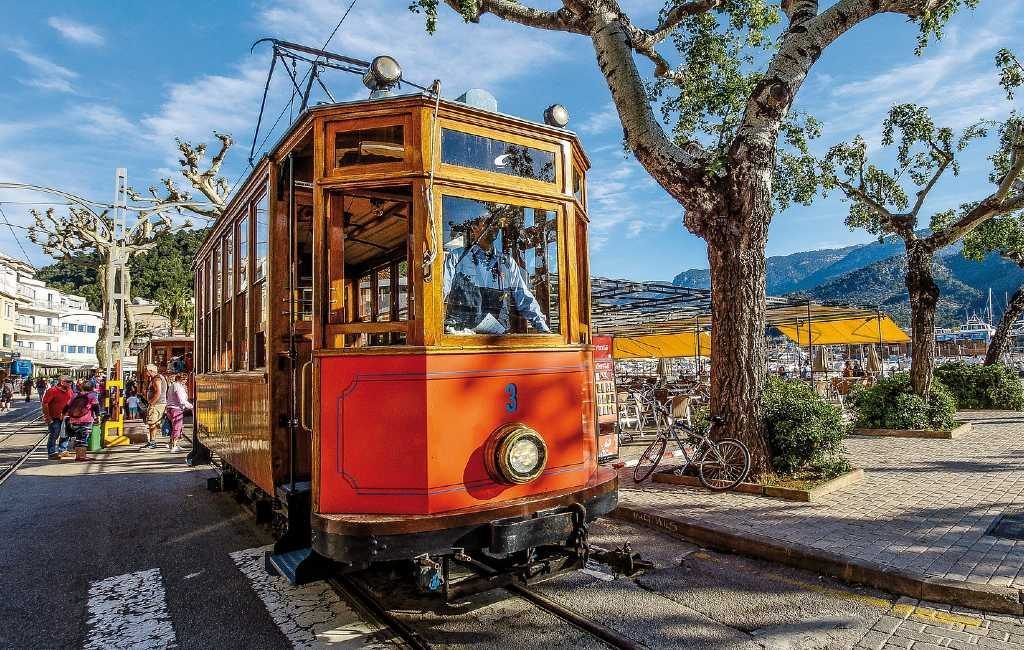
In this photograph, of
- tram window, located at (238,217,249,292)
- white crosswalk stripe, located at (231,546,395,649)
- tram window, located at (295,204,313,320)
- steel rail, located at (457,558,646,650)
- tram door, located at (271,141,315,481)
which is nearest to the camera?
steel rail, located at (457,558,646,650)

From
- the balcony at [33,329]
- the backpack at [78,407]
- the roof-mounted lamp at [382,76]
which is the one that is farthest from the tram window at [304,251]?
the balcony at [33,329]

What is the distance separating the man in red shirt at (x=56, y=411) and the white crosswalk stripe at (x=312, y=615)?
31.9 ft

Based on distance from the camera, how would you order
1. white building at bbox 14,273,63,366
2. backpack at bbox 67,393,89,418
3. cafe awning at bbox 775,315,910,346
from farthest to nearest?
white building at bbox 14,273,63,366, cafe awning at bbox 775,315,910,346, backpack at bbox 67,393,89,418

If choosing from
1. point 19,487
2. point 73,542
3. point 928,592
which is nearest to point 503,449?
point 928,592

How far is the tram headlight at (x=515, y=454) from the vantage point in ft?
12.7

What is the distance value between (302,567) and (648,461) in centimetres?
552

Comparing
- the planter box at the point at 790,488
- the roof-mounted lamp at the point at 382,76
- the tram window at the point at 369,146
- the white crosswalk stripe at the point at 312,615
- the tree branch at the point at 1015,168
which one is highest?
the tree branch at the point at 1015,168

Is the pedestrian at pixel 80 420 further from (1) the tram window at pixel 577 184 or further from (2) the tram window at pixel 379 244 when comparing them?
(1) the tram window at pixel 577 184

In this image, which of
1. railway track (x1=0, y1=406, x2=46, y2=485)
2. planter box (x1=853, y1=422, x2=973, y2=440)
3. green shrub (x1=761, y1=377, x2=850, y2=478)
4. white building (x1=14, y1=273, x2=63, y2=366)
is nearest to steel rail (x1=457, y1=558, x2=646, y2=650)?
green shrub (x1=761, y1=377, x2=850, y2=478)

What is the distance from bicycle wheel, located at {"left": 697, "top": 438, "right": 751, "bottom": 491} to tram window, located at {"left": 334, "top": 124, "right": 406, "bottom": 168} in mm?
5291

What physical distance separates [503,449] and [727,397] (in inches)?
177

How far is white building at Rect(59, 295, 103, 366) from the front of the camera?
224 feet

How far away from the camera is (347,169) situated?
12.8 ft

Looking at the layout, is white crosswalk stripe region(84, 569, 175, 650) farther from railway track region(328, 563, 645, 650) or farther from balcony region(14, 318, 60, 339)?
balcony region(14, 318, 60, 339)
